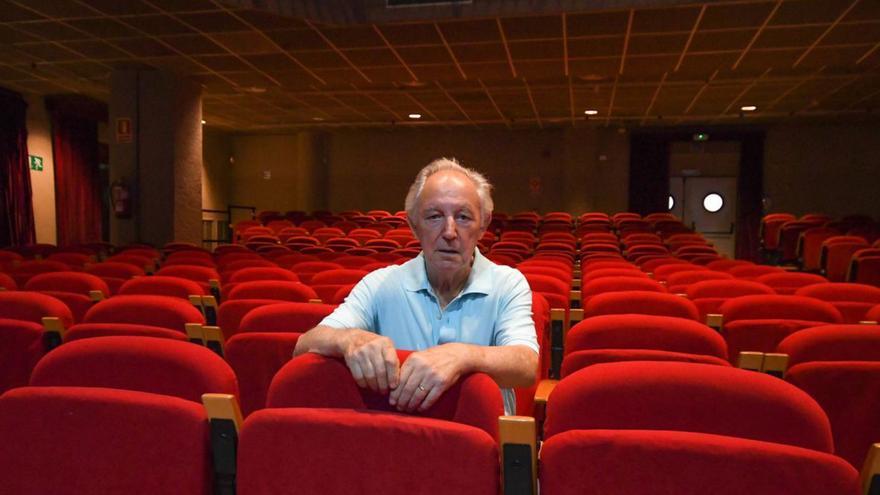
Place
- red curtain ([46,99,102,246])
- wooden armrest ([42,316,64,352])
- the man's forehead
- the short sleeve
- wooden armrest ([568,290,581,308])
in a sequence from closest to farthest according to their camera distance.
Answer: the short sleeve, the man's forehead, wooden armrest ([42,316,64,352]), wooden armrest ([568,290,581,308]), red curtain ([46,99,102,246])

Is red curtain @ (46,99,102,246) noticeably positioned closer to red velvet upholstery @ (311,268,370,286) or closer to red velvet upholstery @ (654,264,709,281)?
red velvet upholstery @ (311,268,370,286)

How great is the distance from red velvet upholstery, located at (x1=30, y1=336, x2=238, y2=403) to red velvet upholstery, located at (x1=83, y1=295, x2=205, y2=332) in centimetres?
113

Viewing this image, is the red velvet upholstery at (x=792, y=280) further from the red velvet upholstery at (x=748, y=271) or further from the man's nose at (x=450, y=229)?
the man's nose at (x=450, y=229)

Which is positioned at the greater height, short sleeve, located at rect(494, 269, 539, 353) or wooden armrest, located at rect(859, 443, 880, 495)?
short sleeve, located at rect(494, 269, 539, 353)

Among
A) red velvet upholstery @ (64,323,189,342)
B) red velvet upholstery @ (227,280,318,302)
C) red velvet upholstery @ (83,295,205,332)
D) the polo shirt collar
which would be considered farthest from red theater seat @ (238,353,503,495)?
red velvet upholstery @ (227,280,318,302)

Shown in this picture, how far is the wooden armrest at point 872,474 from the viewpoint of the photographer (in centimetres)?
104

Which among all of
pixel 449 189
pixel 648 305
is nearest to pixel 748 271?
pixel 648 305

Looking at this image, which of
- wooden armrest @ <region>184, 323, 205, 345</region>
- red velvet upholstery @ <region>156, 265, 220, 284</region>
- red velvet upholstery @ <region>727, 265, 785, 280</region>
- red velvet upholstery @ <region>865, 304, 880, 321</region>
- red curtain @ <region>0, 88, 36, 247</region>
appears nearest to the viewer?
wooden armrest @ <region>184, 323, 205, 345</region>

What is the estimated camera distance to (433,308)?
6.28 feet

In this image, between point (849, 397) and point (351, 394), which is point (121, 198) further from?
point (849, 397)

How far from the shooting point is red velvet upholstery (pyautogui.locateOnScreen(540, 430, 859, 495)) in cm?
98

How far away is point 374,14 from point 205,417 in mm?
6820

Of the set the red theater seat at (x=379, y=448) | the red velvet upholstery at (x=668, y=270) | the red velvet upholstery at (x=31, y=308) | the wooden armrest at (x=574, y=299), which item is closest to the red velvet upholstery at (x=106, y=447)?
the red theater seat at (x=379, y=448)

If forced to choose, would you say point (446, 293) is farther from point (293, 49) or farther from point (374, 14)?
point (293, 49)
